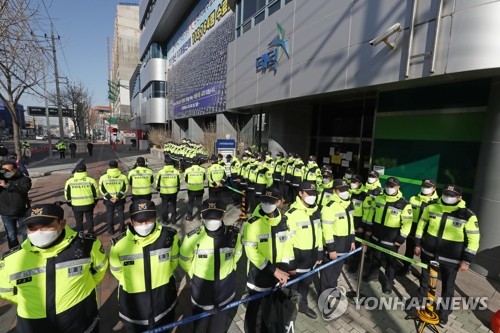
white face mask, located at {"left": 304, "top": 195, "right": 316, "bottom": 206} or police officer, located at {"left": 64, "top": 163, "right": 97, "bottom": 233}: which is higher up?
white face mask, located at {"left": 304, "top": 195, "right": 316, "bottom": 206}

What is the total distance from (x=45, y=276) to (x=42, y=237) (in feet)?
1.08

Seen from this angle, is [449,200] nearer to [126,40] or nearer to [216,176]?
[216,176]

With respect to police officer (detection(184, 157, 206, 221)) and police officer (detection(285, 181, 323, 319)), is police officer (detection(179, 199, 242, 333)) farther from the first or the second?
police officer (detection(184, 157, 206, 221))

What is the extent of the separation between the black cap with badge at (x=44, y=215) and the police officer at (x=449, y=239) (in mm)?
4904

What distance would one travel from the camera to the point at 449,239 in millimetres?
3789

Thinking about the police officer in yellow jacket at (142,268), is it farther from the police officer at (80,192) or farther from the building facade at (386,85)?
the building facade at (386,85)

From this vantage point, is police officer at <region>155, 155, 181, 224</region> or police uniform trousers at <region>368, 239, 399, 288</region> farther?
police officer at <region>155, 155, 181, 224</region>

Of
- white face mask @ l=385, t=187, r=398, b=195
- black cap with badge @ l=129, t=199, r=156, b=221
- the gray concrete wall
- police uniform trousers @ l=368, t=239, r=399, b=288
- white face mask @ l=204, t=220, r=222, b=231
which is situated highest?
the gray concrete wall

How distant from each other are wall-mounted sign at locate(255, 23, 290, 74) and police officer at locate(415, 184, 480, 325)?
822 cm

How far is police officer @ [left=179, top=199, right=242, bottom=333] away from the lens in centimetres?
271

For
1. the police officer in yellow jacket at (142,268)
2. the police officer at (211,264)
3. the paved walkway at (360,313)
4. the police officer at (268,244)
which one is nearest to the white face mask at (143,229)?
the police officer in yellow jacket at (142,268)

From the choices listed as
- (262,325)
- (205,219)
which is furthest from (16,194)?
(262,325)

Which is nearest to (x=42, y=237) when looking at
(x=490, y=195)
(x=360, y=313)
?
(x=360, y=313)

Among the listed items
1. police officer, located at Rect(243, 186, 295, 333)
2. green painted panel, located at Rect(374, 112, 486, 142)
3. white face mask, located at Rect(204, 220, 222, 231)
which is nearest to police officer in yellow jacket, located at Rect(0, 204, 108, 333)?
white face mask, located at Rect(204, 220, 222, 231)
